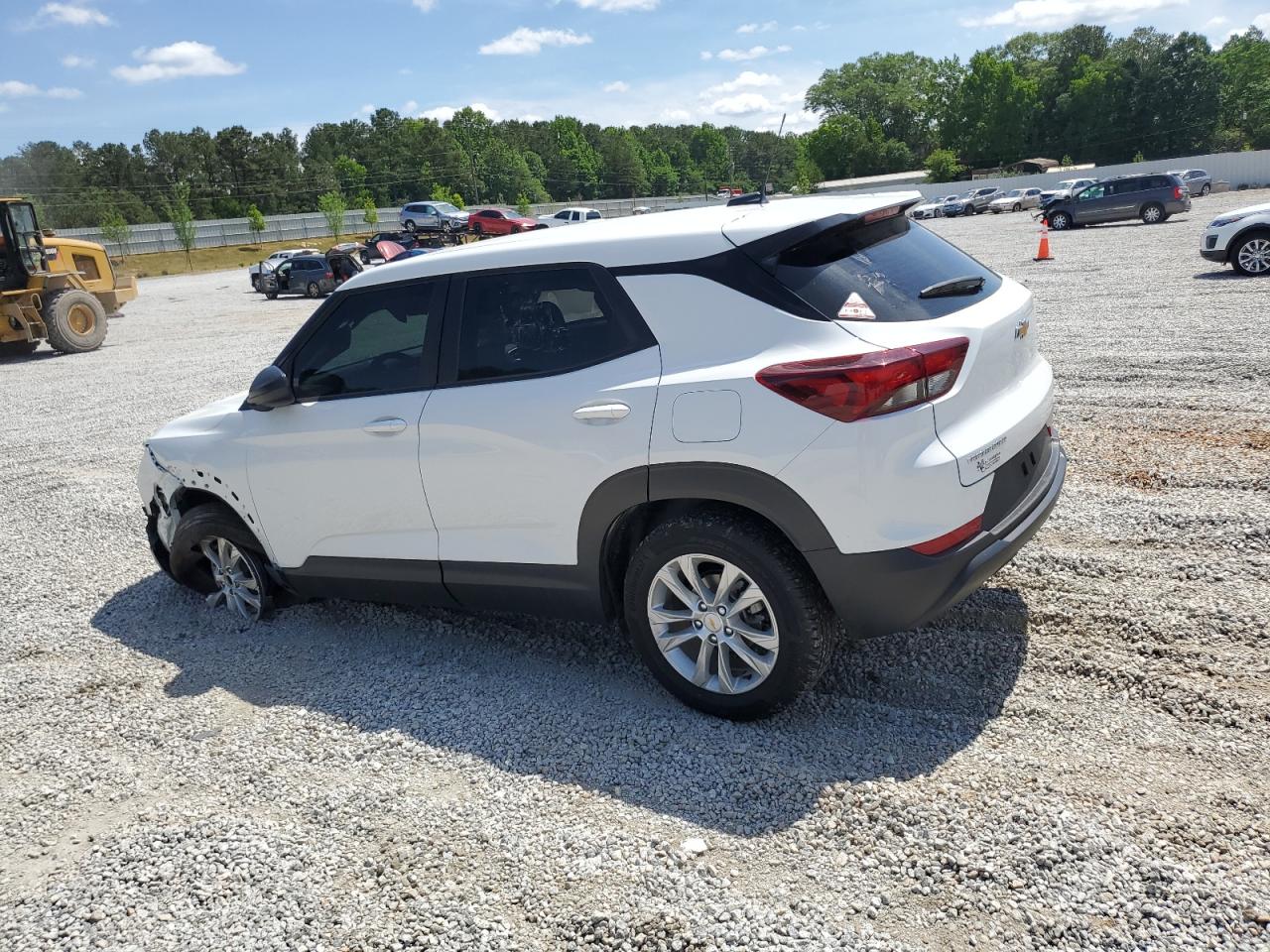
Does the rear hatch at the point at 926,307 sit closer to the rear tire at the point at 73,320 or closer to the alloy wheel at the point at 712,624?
the alloy wheel at the point at 712,624

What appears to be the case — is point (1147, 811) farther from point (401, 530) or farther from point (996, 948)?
point (401, 530)

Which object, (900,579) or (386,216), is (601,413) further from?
(386,216)

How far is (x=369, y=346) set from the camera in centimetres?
420

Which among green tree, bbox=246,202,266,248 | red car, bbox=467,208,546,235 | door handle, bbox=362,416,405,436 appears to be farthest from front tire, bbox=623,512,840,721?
green tree, bbox=246,202,266,248

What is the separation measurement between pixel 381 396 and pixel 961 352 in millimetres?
2398

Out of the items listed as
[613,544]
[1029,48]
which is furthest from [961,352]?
[1029,48]

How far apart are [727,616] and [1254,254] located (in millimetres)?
14002

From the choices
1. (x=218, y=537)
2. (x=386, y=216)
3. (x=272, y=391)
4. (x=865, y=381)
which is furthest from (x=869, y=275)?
(x=386, y=216)

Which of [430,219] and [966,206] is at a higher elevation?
[430,219]

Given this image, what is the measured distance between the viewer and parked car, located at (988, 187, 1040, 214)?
51031mm

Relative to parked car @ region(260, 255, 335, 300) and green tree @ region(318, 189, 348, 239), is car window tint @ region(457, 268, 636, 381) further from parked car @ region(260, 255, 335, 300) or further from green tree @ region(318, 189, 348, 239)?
green tree @ region(318, 189, 348, 239)

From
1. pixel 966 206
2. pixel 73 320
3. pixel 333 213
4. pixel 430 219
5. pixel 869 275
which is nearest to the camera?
pixel 869 275

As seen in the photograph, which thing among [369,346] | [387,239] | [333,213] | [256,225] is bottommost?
[369,346]

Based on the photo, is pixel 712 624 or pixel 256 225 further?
pixel 256 225
